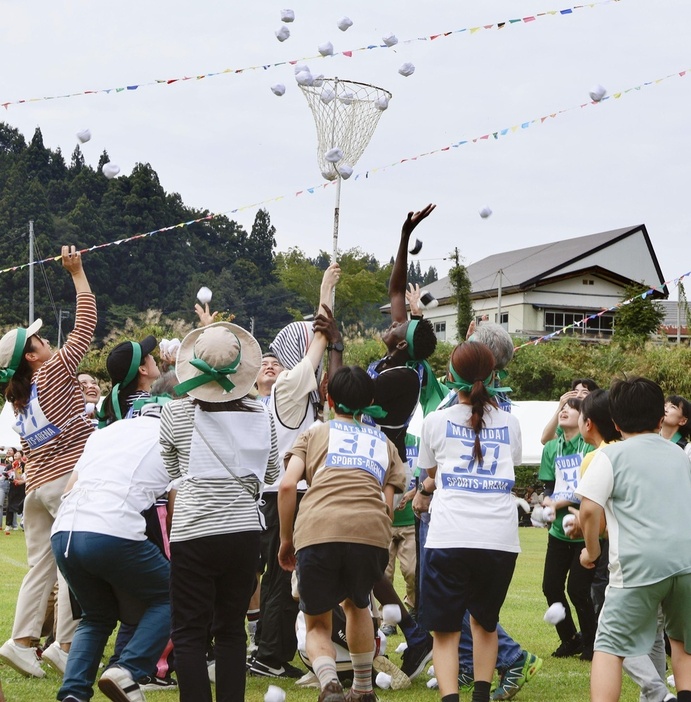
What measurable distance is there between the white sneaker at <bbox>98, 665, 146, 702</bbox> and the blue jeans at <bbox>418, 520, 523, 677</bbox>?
159 centimetres

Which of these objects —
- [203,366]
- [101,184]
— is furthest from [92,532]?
[101,184]

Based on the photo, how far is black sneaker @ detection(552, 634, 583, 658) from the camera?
7.16m

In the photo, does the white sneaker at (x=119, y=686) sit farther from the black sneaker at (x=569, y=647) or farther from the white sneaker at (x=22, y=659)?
the black sneaker at (x=569, y=647)

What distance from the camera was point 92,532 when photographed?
4777 millimetres

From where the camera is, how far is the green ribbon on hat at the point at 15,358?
6.25 m

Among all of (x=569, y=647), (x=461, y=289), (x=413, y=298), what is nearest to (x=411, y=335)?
(x=413, y=298)

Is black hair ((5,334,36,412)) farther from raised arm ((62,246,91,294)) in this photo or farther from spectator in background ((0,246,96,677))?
raised arm ((62,246,91,294))

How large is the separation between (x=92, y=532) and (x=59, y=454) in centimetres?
164

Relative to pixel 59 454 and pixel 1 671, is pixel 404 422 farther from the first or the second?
pixel 1 671

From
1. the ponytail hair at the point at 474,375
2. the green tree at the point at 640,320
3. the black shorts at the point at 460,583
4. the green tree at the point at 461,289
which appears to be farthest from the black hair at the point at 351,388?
the green tree at the point at 461,289

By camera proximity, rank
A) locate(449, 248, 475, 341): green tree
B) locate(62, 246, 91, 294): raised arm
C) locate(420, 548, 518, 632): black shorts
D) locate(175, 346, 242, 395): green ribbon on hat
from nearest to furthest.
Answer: locate(175, 346, 242, 395): green ribbon on hat
locate(420, 548, 518, 632): black shorts
locate(62, 246, 91, 294): raised arm
locate(449, 248, 475, 341): green tree

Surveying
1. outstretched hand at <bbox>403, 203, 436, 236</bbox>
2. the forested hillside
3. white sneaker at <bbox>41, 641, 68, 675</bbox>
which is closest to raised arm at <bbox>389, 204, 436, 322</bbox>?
outstretched hand at <bbox>403, 203, 436, 236</bbox>

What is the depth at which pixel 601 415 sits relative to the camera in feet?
16.8

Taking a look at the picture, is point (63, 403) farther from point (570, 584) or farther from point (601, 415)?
point (570, 584)
